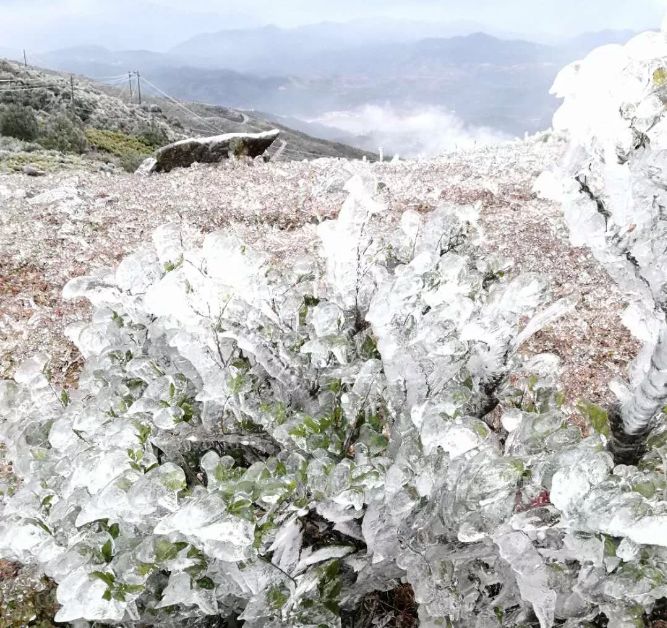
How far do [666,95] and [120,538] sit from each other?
1.97 meters

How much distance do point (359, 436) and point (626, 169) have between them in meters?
1.25

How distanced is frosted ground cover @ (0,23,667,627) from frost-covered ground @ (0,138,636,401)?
342 cm

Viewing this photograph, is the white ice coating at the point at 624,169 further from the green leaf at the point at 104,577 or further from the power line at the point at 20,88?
the power line at the point at 20,88

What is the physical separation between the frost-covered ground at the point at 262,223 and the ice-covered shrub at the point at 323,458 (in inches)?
138

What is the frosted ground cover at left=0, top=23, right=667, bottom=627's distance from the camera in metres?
1.62

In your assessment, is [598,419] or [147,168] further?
[147,168]

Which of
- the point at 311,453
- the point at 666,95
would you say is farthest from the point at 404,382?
the point at 666,95

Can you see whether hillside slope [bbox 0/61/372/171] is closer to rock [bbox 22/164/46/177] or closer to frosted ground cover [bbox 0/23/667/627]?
rock [bbox 22/164/46/177]

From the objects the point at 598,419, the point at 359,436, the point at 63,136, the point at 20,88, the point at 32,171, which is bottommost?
the point at 32,171

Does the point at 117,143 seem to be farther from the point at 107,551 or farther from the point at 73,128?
the point at 107,551

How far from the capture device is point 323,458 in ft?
6.47

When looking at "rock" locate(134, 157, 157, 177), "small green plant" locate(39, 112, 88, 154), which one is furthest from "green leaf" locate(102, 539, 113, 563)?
"small green plant" locate(39, 112, 88, 154)

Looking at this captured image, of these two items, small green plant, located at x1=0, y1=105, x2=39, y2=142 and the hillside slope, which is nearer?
the hillside slope

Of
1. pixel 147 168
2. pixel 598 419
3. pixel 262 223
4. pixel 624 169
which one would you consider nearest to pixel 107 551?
pixel 598 419
